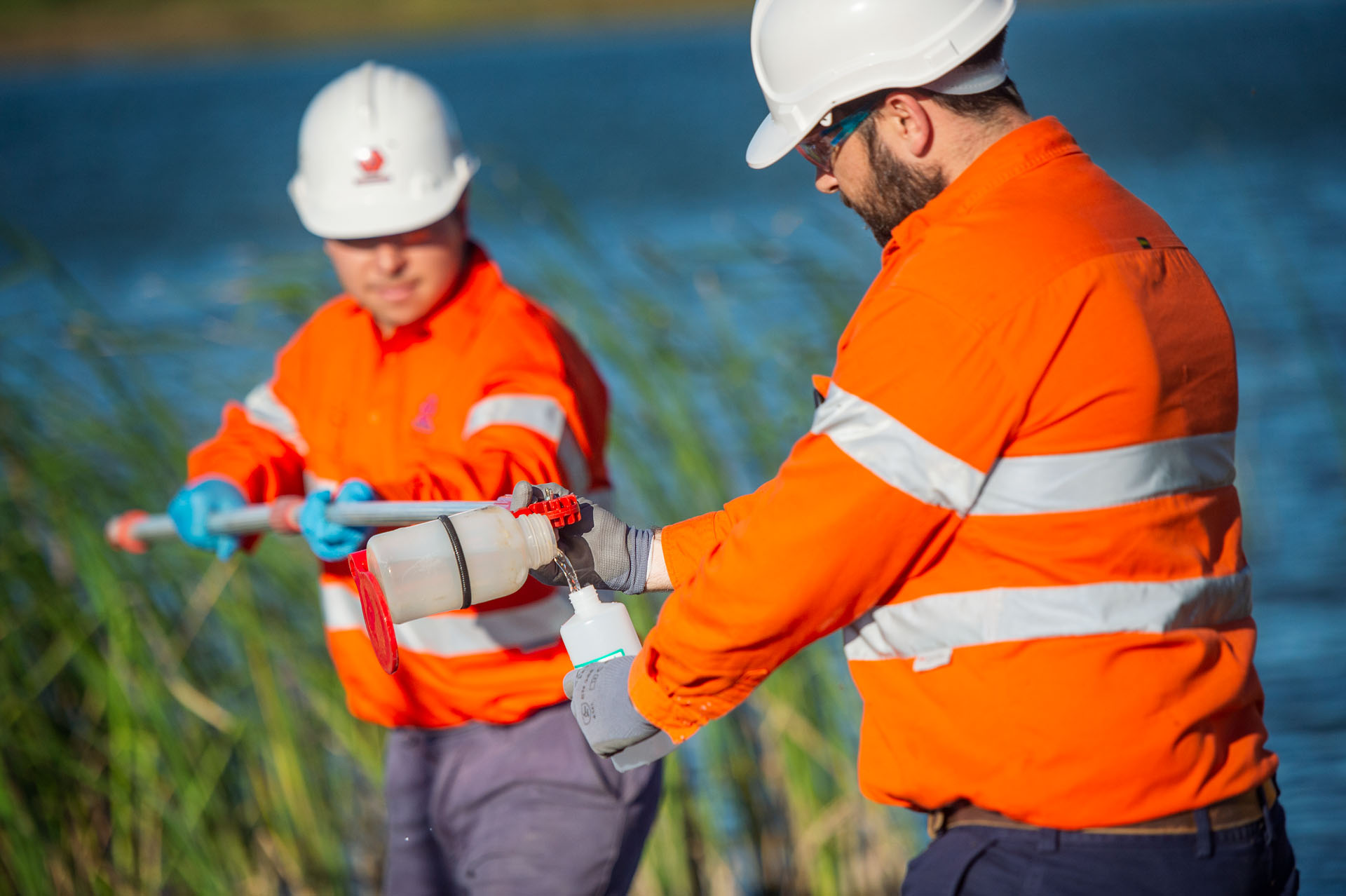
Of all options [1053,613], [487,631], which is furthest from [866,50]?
[487,631]

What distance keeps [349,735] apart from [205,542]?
1.05 m

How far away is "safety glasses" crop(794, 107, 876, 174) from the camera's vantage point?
6.41ft

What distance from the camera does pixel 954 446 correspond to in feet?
5.61

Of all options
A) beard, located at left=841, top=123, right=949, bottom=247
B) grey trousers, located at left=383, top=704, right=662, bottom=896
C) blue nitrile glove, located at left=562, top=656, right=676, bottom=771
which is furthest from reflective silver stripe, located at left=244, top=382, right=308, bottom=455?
beard, located at left=841, top=123, right=949, bottom=247

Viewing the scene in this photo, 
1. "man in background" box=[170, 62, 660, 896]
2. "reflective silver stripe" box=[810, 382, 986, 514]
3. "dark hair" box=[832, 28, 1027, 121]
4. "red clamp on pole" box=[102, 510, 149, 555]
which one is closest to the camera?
"reflective silver stripe" box=[810, 382, 986, 514]

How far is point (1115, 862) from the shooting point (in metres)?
1.82

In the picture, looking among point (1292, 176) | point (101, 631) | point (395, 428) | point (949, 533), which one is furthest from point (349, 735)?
point (1292, 176)

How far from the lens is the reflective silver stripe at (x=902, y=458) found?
1710 millimetres

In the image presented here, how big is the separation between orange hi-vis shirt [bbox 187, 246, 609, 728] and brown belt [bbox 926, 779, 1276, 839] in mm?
1005

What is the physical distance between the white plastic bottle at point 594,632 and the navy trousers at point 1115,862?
587mm

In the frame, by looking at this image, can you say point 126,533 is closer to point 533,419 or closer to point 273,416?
point 273,416

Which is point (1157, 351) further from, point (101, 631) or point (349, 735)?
point (101, 631)

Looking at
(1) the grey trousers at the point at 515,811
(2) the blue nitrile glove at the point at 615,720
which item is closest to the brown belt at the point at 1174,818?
(2) the blue nitrile glove at the point at 615,720

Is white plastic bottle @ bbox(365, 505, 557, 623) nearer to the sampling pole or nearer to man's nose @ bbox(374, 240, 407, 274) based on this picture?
the sampling pole
